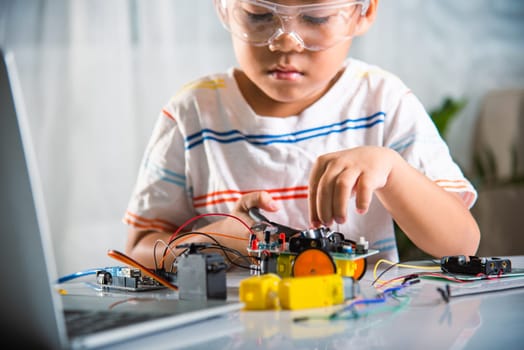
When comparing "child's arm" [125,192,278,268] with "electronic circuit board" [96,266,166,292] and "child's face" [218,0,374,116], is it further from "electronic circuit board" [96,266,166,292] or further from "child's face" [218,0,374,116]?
"child's face" [218,0,374,116]

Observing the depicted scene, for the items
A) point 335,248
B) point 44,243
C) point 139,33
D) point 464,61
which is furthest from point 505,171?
point 44,243

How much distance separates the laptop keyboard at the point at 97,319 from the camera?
608 mm

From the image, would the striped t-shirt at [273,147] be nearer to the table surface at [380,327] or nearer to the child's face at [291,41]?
the child's face at [291,41]

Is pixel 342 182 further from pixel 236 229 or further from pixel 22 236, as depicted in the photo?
pixel 22 236

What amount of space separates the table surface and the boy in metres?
0.41

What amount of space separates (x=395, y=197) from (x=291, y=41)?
34 centimetres

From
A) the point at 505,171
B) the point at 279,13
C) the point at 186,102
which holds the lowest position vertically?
the point at 505,171

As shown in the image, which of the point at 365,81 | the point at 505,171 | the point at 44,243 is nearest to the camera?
the point at 44,243

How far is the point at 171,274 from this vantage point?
91cm

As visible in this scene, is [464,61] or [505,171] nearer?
[505,171]

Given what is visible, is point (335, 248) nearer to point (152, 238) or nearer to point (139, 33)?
point (152, 238)

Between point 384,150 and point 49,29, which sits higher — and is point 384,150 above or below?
below

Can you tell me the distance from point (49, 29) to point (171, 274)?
1.99 m

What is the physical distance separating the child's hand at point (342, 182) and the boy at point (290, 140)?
0.61 ft
